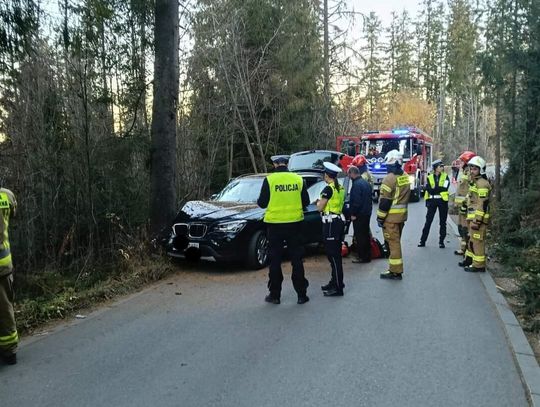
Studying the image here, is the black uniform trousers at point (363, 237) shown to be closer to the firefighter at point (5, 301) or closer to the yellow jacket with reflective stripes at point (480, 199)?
the yellow jacket with reflective stripes at point (480, 199)

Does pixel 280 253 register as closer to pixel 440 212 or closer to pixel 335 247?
pixel 335 247

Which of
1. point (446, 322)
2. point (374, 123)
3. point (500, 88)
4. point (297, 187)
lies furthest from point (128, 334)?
point (374, 123)

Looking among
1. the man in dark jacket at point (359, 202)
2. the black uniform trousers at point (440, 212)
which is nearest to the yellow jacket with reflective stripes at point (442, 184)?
the black uniform trousers at point (440, 212)

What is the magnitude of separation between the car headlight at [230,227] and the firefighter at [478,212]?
406 cm

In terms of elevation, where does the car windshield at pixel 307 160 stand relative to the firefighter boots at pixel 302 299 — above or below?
above

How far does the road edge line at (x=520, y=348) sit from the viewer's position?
14.5ft

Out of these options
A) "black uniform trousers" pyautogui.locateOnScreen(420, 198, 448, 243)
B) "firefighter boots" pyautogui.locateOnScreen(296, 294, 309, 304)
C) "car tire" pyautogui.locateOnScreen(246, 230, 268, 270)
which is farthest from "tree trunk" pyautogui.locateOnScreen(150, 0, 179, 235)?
"black uniform trousers" pyautogui.locateOnScreen(420, 198, 448, 243)

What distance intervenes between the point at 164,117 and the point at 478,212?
5969 millimetres

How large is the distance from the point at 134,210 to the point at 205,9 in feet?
35.8

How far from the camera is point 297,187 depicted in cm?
730

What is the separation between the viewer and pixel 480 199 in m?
8.96

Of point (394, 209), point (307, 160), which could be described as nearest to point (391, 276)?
point (394, 209)

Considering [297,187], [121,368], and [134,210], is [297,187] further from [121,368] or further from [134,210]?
[134,210]

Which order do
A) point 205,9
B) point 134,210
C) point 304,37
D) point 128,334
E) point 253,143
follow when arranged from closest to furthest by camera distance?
point 128,334 → point 134,210 → point 205,9 → point 253,143 → point 304,37
